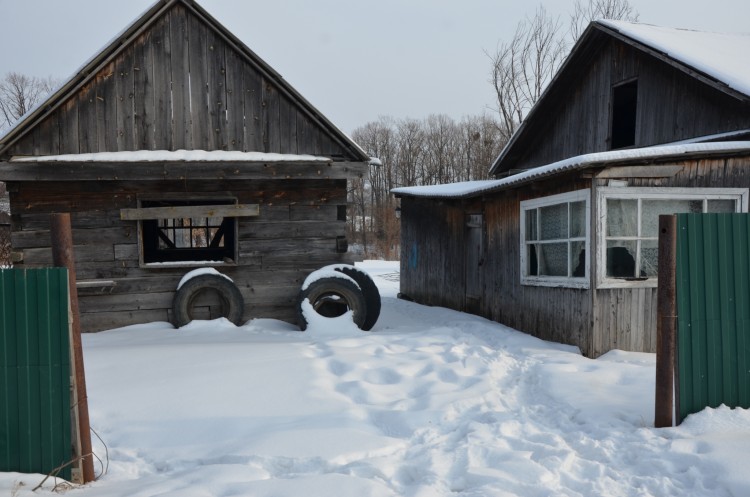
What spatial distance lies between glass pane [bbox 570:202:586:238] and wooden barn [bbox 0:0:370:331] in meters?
3.45

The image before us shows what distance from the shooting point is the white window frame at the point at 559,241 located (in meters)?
7.79

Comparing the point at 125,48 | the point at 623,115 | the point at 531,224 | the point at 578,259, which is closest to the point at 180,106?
the point at 125,48

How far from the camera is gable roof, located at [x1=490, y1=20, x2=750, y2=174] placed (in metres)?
8.95

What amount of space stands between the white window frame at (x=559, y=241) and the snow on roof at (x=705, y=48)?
10.5 ft

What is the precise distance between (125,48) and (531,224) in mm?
7507

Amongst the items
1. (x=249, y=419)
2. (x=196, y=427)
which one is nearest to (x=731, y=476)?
(x=249, y=419)

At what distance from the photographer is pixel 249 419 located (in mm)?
4922

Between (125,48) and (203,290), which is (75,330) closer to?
(203,290)

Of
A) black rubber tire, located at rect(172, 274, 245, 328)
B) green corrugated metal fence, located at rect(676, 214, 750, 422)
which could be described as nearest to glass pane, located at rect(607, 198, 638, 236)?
green corrugated metal fence, located at rect(676, 214, 750, 422)

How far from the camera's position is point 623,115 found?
43.3ft

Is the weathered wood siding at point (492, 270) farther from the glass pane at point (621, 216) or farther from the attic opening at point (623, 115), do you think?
the attic opening at point (623, 115)

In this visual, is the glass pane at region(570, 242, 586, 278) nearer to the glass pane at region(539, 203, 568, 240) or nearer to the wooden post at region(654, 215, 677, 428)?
the glass pane at region(539, 203, 568, 240)

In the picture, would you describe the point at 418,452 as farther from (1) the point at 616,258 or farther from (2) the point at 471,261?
(2) the point at 471,261

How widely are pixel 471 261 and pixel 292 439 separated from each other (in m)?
8.37
